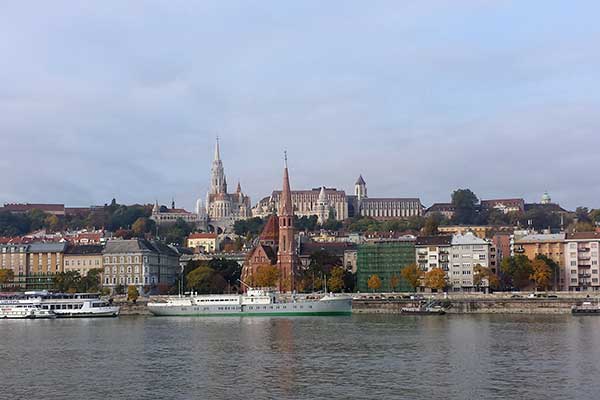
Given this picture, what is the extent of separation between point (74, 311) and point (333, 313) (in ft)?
74.4

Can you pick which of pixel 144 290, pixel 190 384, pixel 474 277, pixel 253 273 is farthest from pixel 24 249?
pixel 190 384

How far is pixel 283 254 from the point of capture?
350 feet

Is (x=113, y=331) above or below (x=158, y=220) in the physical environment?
below

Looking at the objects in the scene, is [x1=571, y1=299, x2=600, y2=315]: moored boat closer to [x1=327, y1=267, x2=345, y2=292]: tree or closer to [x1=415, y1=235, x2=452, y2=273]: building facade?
[x1=415, y1=235, x2=452, y2=273]: building facade

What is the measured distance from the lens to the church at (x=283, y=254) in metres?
104

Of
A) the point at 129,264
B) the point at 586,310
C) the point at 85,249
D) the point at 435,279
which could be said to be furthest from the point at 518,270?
the point at 85,249

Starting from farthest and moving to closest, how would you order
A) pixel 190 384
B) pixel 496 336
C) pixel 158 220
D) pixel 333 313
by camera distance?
pixel 158 220, pixel 333 313, pixel 496 336, pixel 190 384

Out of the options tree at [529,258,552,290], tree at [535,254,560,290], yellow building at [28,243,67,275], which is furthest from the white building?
yellow building at [28,243,67,275]

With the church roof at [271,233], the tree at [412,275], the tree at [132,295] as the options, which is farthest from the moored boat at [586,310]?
the church roof at [271,233]

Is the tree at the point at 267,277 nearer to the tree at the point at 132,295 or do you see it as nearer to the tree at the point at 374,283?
the tree at the point at 374,283

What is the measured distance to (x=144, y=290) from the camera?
106188mm

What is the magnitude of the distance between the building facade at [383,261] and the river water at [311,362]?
4104cm

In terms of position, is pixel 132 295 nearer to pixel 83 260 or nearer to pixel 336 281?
pixel 83 260

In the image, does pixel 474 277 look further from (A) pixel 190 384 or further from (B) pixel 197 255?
(A) pixel 190 384
